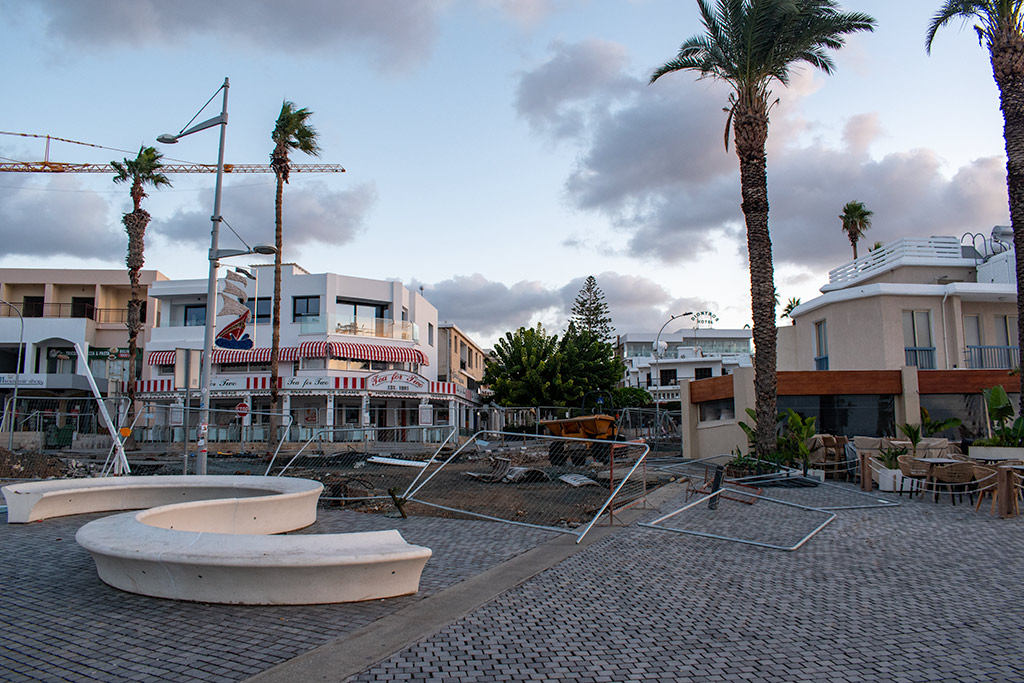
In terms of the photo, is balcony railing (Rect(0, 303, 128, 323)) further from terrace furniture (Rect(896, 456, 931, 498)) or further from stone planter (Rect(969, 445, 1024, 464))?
stone planter (Rect(969, 445, 1024, 464))

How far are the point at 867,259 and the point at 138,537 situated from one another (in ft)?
94.2

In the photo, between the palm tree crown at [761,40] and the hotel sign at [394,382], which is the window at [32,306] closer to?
the hotel sign at [394,382]

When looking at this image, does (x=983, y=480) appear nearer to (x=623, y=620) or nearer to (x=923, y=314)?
(x=623, y=620)

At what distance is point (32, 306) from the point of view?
53.3 m

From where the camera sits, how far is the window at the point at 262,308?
44.2 metres

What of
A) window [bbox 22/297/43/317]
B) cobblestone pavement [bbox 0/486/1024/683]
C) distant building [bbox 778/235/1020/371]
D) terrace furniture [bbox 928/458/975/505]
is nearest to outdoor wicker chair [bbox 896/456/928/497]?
terrace furniture [bbox 928/458/975/505]

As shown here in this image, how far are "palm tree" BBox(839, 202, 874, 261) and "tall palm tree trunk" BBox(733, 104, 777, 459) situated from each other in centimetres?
3527

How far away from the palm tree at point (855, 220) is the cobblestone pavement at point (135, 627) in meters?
48.3

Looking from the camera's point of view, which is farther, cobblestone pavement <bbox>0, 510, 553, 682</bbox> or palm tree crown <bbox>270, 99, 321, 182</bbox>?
palm tree crown <bbox>270, 99, 321, 182</bbox>

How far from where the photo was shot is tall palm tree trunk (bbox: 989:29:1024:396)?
1586cm

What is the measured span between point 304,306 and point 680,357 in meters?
42.1

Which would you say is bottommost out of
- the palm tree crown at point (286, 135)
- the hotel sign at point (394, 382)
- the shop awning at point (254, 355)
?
the hotel sign at point (394, 382)

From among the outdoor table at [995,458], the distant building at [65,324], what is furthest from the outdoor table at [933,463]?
the distant building at [65,324]

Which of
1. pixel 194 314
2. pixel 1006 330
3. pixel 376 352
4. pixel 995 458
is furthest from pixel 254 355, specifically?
pixel 995 458
